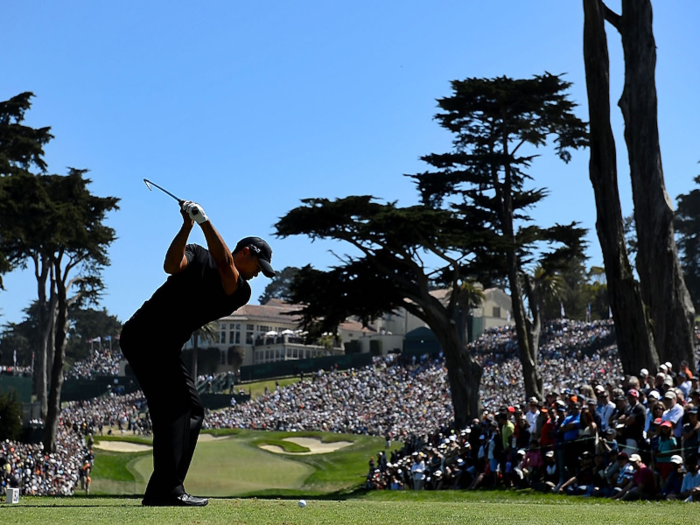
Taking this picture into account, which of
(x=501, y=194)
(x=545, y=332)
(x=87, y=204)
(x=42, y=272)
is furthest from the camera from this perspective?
(x=545, y=332)

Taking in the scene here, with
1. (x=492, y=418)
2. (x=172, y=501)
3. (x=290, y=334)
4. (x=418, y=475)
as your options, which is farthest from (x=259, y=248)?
(x=290, y=334)

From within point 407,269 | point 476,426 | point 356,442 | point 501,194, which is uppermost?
point 501,194

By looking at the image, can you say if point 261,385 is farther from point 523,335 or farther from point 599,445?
point 599,445

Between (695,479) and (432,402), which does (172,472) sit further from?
(432,402)

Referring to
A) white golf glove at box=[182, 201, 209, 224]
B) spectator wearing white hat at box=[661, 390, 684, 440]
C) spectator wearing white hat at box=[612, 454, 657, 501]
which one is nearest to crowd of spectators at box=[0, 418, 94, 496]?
spectator wearing white hat at box=[612, 454, 657, 501]

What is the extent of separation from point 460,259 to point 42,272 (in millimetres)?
27383

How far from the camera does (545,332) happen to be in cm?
7025

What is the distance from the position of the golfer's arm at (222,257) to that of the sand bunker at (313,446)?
46753 mm

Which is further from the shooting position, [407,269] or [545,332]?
[545,332]

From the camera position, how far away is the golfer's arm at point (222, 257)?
589cm

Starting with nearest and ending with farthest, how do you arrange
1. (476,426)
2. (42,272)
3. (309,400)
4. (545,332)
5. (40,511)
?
(40,511) → (476,426) → (42,272) → (309,400) → (545,332)

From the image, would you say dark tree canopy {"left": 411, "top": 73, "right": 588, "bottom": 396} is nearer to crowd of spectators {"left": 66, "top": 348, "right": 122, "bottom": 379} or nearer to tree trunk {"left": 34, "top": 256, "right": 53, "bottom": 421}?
tree trunk {"left": 34, "top": 256, "right": 53, "bottom": 421}

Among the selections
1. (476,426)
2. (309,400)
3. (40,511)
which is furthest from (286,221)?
(309,400)

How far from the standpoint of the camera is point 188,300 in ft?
19.9
